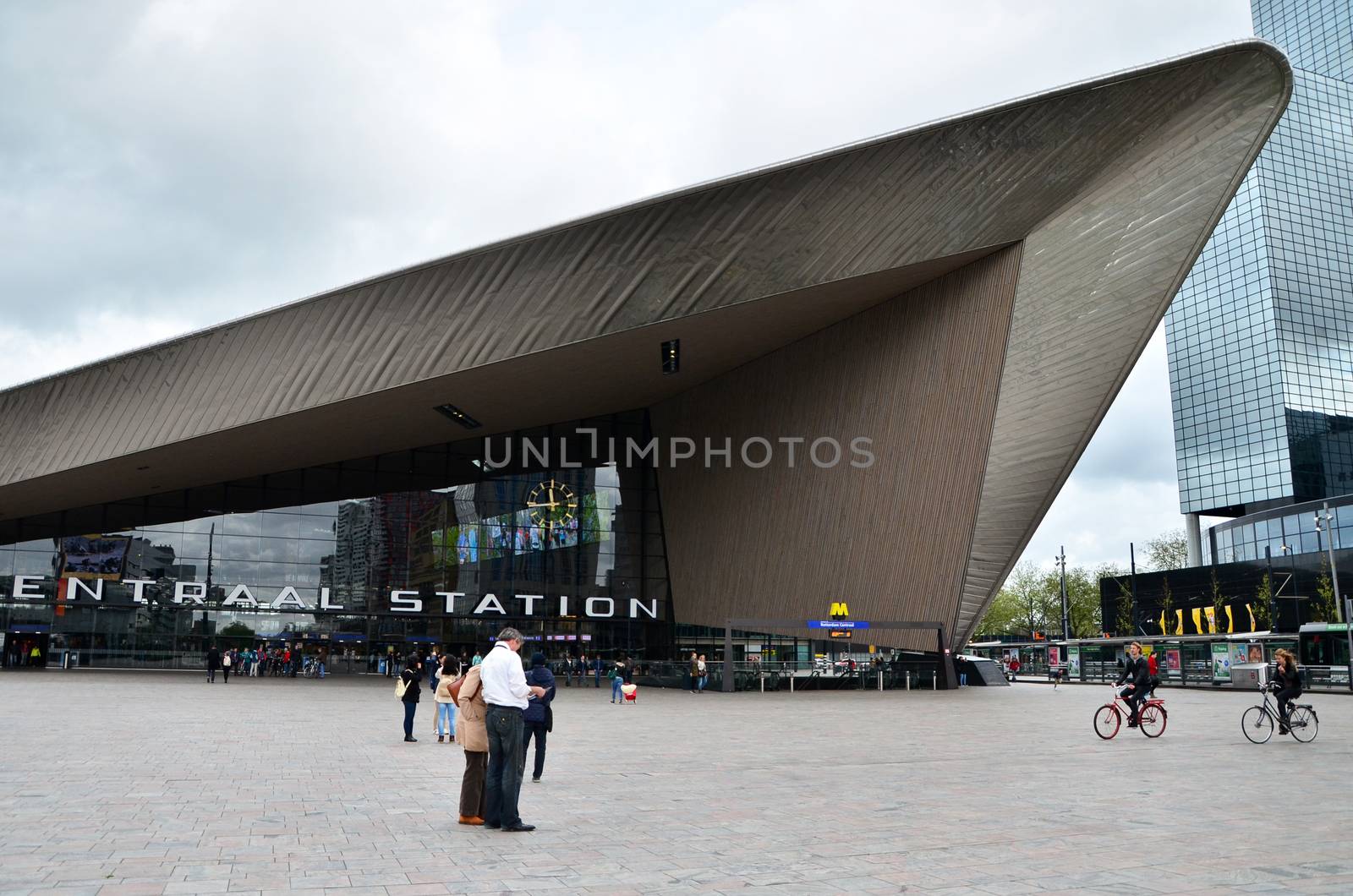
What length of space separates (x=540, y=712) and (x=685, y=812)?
1.98 m

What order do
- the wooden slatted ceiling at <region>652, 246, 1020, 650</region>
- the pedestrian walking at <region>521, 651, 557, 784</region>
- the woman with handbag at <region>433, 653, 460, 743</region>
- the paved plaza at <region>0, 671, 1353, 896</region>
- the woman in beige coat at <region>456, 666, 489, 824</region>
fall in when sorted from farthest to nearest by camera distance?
the wooden slatted ceiling at <region>652, 246, 1020, 650</region>
the woman with handbag at <region>433, 653, 460, 743</region>
the pedestrian walking at <region>521, 651, 557, 784</region>
the woman in beige coat at <region>456, 666, 489, 824</region>
the paved plaza at <region>0, 671, 1353, 896</region>

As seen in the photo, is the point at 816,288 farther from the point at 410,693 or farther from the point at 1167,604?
the point at 1167,604

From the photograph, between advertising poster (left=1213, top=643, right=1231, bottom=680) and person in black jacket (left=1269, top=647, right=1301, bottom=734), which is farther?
advertising poster (left=1213, top=643, right=1231, bottom=680)

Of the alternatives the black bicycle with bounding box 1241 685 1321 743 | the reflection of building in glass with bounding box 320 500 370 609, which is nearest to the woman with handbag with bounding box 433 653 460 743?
the black bicycle with bounding box 1241 685 1321 743

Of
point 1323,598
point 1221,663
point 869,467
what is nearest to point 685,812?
point 869,467

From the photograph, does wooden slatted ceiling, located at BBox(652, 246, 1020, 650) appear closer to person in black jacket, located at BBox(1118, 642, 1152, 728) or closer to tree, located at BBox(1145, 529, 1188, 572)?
person in black jacket, located at BBox(1118, 642, 1152, 728)

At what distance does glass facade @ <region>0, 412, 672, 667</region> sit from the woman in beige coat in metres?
29.7

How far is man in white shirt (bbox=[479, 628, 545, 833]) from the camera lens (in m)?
6.95

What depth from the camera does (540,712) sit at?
916 centimetres

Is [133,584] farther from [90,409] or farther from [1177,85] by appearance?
[1177,85]

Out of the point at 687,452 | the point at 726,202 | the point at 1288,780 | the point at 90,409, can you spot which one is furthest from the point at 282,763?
the point at 687,452

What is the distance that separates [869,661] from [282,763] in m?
22.1

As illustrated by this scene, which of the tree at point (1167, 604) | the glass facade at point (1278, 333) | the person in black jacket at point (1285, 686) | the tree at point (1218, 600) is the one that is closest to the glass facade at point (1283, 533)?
the tree at point (1218, 600)

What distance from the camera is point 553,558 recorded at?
123ft
